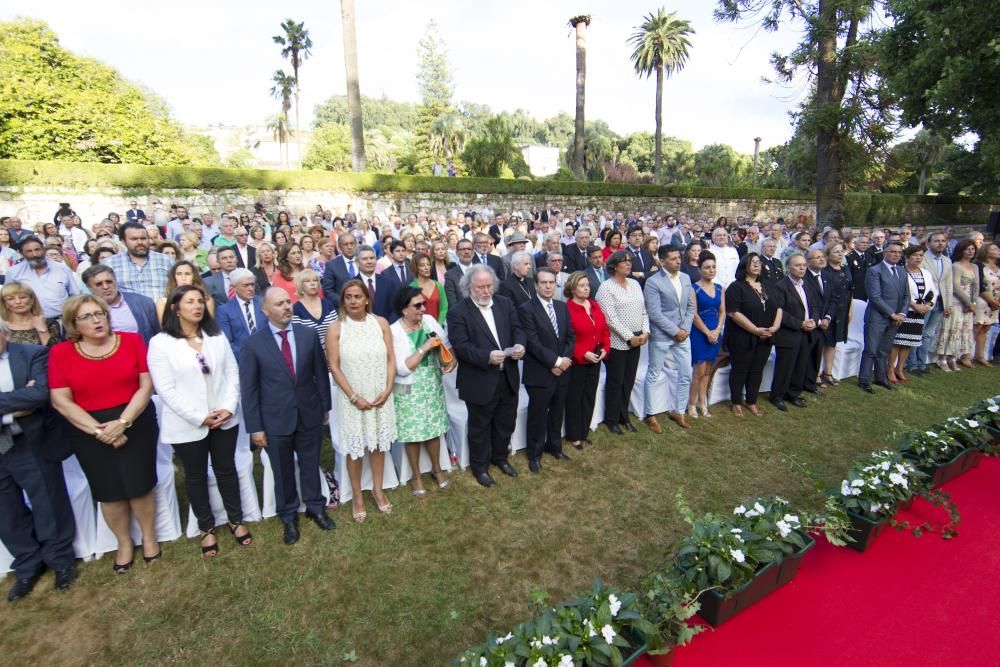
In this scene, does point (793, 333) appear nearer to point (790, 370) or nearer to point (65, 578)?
point (790, 370)

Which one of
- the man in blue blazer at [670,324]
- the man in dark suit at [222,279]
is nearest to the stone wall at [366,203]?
the man in dark suit at [222,279]

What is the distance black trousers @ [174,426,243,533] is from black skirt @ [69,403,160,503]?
0.19 meters

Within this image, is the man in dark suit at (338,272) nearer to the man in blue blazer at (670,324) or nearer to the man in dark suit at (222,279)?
the man in dark suit at (222,279)

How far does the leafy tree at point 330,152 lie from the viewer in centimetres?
4000

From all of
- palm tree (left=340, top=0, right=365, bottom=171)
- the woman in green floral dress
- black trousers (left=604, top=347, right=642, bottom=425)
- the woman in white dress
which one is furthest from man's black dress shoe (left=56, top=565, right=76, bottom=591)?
palm tree (left=340, top=0, right=365, bottom=171)


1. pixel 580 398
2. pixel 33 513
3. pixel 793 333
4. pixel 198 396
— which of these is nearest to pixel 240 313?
pixel 198 396

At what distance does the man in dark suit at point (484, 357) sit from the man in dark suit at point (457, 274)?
1491 mm

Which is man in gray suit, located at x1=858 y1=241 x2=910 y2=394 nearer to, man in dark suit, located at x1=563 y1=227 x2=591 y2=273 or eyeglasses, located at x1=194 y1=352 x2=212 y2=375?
man in dark suit, located at x1=563 y1=227 x2=591 y2=273

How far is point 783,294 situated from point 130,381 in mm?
6348

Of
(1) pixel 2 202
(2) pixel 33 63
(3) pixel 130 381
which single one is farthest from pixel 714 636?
(2) pixel 33 63

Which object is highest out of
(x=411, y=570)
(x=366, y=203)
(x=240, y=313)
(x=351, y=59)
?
(x=351, y=59)

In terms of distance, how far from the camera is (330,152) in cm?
4016

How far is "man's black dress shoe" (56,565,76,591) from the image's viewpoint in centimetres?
319

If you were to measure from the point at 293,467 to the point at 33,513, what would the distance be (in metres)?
1.55
